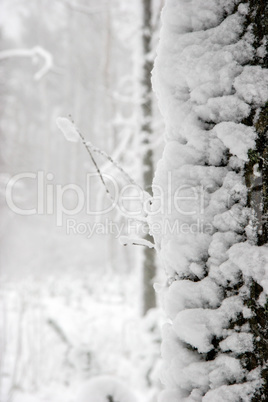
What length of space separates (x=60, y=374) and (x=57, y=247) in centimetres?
1279

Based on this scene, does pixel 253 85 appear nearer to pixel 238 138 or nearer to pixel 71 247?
pixel 238 138

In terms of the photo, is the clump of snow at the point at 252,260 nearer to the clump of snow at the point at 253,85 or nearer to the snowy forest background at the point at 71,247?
the clump of snow at the point at 253,85

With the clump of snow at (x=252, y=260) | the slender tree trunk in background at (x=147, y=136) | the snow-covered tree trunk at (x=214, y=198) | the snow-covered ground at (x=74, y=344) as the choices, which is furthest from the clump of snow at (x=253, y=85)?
the slender tree trunk in background at (x=147, y=136)

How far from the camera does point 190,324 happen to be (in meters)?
0.79

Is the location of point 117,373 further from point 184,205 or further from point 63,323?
point 184,205

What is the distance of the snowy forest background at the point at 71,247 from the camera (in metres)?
4.23

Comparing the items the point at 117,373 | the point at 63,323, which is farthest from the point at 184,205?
the point at 63,323

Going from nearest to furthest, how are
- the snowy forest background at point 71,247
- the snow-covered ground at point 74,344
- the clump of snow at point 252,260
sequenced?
the clump of snow at point 252,260 < the snow-covered ground at point 74,344 < the snowy forest background at point 71,247

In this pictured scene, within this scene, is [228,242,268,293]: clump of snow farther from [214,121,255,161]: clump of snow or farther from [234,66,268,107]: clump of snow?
[234,66,268,107]: clump of snow

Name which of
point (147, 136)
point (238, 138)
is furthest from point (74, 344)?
point (238, 138)

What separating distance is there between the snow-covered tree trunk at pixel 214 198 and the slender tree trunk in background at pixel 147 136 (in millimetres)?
4048

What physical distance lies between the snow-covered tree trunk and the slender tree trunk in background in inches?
159

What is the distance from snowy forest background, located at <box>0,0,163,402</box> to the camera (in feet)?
13.9

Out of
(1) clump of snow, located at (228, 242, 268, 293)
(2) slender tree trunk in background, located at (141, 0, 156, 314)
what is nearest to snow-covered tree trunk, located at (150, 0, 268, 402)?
(1) clump of snow, located at (228, 242, 268, 293)
